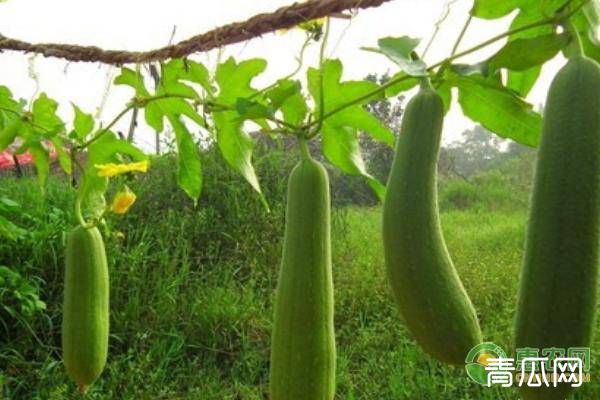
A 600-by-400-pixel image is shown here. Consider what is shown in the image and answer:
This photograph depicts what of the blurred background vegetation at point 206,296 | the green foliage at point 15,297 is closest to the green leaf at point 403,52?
the blurred background vegetation at point 206,296

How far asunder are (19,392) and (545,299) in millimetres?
2511

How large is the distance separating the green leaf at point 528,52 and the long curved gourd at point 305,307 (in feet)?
0.73

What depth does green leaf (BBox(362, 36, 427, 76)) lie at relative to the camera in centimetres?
53

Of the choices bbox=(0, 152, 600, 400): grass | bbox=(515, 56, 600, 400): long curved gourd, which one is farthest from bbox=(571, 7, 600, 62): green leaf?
bbox=(0, 152, 600, 400): grass

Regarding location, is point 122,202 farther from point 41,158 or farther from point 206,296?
point 206,296

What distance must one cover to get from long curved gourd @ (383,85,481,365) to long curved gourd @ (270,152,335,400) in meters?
0.12

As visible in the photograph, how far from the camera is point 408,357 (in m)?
2.62

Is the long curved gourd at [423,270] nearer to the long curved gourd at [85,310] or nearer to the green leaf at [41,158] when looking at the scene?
the long curved gourd at [85,310]

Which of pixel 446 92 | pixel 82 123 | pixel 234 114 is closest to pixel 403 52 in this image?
pixel 446 92

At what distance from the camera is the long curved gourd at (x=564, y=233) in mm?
393

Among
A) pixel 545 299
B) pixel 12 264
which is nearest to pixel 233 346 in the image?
pixel 12 264

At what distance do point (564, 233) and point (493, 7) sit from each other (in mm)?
330

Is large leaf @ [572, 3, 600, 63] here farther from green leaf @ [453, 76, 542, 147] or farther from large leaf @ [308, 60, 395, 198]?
large leaf @ [308, 60, 395, 198]

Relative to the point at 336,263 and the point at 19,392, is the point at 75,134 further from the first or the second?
the point at 336,263
